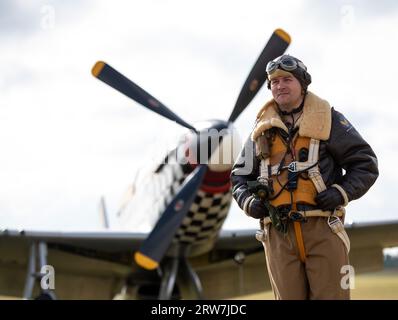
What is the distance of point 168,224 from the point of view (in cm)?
862

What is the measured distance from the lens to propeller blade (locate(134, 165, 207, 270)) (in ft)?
27.5

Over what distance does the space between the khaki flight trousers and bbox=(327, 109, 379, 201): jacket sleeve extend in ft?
0.65

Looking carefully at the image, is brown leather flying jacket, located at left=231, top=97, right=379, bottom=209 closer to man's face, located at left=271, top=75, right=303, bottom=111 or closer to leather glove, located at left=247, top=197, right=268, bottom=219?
leather glove, located at left=247, top=197, right=268, bottom=219

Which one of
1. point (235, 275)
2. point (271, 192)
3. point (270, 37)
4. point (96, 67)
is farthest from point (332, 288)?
point (235, 275)

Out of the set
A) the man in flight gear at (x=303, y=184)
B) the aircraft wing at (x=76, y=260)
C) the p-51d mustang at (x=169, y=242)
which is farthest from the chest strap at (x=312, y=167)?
the aircraft wing at (x=76, y=260)

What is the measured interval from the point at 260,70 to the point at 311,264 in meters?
6.11

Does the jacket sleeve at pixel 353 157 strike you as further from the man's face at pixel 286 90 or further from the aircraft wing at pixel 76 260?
the aircraft wing at pixel 76 260

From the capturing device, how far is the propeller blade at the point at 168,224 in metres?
A: 8.38

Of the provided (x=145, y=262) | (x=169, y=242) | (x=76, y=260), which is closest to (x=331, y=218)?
(x=145, y=262)

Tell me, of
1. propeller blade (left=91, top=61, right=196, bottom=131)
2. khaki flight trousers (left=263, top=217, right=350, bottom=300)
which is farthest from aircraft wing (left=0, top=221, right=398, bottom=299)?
khaki flight trousers (left=263, top=217, right=350, bottom=300)

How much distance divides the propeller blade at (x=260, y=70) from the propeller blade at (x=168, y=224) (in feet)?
3.36

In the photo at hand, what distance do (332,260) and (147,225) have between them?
8.28 metres

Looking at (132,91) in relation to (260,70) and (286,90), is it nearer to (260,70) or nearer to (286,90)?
(260,70)

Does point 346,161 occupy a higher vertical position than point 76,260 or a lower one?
higher
